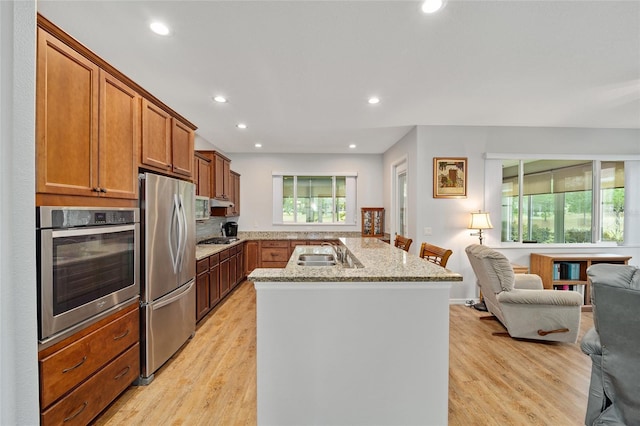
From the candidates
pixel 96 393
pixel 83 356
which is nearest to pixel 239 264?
pixel 96 393

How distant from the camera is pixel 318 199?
6.25 meters

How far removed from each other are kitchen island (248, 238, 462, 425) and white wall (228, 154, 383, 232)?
14.9ft

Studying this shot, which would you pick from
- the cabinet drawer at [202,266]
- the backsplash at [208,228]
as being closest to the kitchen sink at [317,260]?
the cabinet drawer at [202,266]

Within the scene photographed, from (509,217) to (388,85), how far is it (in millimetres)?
3022

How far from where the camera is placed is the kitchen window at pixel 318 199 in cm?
618

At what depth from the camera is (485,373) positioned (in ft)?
7.72

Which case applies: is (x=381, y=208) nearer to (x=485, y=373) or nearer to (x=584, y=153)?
(x=584, y=153)

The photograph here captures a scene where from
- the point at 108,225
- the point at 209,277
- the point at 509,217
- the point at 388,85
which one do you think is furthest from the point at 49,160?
the point at 509,217

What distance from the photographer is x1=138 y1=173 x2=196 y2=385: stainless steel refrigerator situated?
7.03 feet

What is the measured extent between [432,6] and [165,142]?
7.55 feet

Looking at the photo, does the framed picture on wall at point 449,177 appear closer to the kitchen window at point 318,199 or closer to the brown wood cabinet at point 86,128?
the kitchen window at point 318,199

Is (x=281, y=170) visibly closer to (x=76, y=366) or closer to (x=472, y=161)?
(x=472, y=161)

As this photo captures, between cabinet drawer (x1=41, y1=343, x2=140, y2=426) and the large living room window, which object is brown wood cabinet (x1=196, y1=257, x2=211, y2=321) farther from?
the large living room window

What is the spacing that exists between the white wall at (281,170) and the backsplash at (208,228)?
0.60 m
